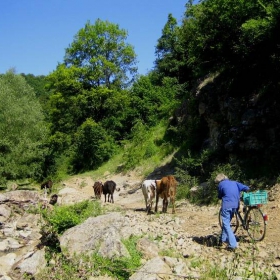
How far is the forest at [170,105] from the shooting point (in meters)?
14.5

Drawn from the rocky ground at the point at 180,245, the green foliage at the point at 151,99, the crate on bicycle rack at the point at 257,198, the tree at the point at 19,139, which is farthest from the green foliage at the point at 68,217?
the green foliage at the point at 151,99

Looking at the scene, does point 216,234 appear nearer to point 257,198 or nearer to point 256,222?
point 256,222

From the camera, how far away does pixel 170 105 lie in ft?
102

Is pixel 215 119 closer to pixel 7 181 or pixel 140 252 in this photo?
pixel 140 252

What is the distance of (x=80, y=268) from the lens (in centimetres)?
905

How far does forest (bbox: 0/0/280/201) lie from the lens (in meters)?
14.5

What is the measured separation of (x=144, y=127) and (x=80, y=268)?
2306cm

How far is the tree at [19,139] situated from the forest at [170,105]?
0.07m

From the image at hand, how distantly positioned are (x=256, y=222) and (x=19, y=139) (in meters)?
21.5

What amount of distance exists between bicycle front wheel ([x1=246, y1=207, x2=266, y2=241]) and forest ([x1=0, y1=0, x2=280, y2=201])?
12.6 feet

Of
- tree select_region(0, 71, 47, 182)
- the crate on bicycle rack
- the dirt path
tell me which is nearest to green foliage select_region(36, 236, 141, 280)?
the dirt path

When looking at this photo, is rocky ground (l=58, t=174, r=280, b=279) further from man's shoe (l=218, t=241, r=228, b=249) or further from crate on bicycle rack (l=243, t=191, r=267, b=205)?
crate on bicycle rack (l=243, t=191, r=267, b=205)

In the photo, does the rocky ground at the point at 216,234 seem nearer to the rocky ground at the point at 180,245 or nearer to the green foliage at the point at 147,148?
the rocky ground at the point at 180,245

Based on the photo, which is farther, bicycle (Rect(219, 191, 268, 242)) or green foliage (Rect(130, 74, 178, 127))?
green foliage (Rect(130, 74, 178, 127))
